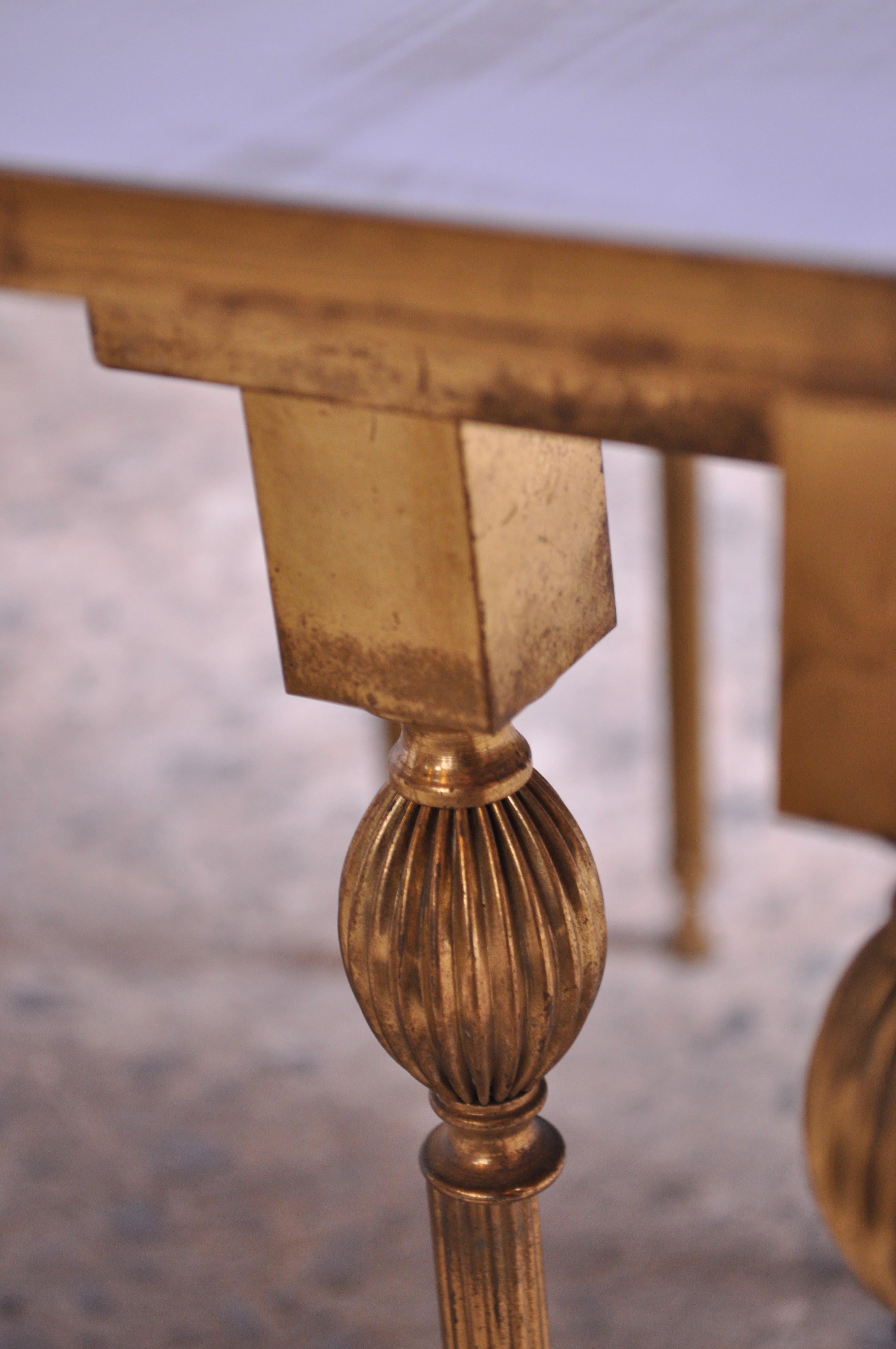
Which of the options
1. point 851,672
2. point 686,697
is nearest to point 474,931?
point 851,672

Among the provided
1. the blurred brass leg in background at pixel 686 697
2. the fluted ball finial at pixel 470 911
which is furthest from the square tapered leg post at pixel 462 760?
the blurred brass leg in background at pixel 686 697

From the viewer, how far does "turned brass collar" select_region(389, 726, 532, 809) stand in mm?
380

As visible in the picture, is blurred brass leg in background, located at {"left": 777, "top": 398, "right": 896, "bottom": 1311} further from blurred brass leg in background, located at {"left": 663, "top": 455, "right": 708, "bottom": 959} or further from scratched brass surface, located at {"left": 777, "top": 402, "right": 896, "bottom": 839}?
blurred brass leg in background, located at {"left": 663, "top": 455, "right": 708, "bottom": 959}

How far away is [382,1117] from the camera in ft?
5.91

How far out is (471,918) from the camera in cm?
38

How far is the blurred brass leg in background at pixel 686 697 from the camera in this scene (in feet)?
5.73

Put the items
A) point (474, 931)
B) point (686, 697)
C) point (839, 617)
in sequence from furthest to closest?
1. point (686, 697)
2. point (474, 931)
3. point (839, 617)

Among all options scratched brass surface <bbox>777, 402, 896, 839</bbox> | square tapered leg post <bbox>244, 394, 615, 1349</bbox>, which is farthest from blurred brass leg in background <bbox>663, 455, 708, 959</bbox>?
scratched brass surface <bbox>777, 402, 896, 839</bbox>

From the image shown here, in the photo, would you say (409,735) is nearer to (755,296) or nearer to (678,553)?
(755,296)

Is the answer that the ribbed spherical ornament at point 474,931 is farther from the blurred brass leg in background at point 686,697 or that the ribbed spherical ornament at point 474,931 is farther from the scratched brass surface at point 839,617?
the blurred brass leg in background at point 686,697

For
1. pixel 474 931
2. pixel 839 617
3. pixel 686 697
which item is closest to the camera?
pixel 839 617

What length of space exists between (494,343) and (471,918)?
16 centimetres

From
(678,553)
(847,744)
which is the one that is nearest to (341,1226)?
(678,553)

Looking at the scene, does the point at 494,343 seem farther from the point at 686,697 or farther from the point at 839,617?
the point at 686,697
